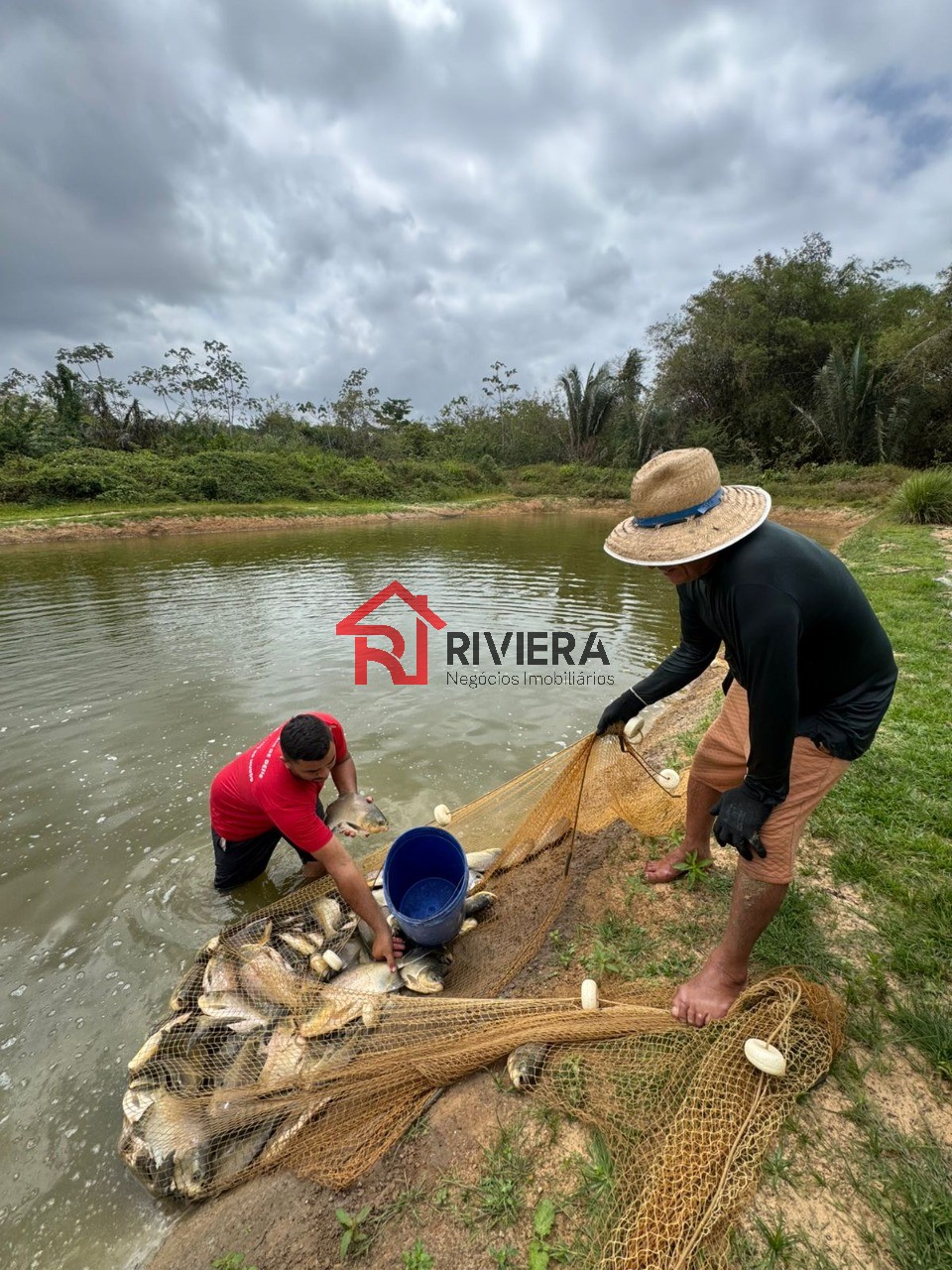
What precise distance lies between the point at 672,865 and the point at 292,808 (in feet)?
6.40

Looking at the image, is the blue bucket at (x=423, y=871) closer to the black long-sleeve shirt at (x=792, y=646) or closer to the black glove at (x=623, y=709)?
the black glove at (x=623, y=709)

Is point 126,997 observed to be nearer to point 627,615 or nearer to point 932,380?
point 627,615

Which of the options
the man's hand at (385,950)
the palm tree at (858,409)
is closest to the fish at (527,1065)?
the man's hand at (385,950)

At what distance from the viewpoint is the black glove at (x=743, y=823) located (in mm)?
1784

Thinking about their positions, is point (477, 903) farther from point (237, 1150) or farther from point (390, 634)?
point (390, 634)

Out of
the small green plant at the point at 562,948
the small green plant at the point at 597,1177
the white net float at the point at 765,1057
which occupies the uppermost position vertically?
the white net float at the point at 765,1057

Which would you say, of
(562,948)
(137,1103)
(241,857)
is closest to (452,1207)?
(562,948)

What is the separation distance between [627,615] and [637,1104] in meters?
9.04

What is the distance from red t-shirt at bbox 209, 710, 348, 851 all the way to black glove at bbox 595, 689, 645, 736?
1.45m

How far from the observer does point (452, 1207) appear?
63.2 inches

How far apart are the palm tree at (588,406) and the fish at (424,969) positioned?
40634 millimetres

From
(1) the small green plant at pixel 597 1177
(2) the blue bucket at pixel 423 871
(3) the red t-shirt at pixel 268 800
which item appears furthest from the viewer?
(2) the blue bucket at pixel 423 871

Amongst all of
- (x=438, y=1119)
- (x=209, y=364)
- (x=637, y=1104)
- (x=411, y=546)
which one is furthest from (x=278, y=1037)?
(x=209, y=364)

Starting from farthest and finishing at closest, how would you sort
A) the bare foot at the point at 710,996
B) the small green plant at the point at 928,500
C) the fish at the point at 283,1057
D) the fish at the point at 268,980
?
the small green plant at the point at 928,500, the fish at the point at 268,980, the fish at the point at 283,1057, the bare foot at the point at 710,996
